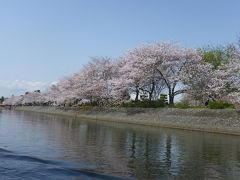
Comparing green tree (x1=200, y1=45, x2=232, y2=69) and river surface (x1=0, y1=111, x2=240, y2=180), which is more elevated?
green tree (x1=200, y1=45, x2=232, y2=69)

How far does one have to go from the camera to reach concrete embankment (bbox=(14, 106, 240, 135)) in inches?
1603

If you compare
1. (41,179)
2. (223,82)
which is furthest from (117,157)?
(223,82)

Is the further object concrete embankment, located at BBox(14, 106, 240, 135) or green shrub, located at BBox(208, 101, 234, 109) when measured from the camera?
green shrub, located at BBox(208, 101, 234, 109)

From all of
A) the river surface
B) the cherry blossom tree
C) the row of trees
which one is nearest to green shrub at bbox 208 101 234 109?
the row of trees

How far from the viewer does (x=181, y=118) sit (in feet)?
154

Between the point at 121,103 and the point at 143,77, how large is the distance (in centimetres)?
901

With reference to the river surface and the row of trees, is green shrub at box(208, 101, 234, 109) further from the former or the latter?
the river surface

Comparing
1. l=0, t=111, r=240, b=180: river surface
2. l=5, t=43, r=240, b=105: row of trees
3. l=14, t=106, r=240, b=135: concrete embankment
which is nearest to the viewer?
l=0, t=111, r=240, b=180: river surface

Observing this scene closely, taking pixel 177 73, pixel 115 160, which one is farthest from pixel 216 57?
pixel 115 160

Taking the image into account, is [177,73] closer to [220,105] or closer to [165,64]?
[165,64]

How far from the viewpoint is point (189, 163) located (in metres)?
19.9

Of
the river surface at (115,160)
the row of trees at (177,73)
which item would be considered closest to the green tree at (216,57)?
the row of trees at (177,73)

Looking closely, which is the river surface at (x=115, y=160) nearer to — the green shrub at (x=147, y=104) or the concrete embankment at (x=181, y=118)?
the concrete embankment at (x=181, y=118)

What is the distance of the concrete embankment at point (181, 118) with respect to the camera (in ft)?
134
